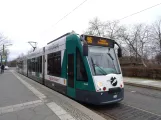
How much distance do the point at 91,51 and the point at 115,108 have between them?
247cm

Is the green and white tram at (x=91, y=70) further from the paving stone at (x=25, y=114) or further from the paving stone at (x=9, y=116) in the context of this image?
the paving stone at (x=9, y=116)

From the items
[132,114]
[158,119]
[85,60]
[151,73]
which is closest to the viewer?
[158,119]

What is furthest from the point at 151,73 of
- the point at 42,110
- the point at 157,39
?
the point at 157,39

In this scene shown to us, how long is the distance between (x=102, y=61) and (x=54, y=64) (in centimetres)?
393

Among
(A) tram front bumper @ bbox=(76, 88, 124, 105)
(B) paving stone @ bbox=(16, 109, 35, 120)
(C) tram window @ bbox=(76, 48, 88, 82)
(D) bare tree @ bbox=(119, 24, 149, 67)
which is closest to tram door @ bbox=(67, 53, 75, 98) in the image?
(C) tram window @ bbox=(76, 48, 88, 82)

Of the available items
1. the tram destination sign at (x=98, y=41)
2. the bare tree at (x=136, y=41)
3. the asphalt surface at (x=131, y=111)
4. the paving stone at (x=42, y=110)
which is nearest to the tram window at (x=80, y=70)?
the tram destination sign at (x=98, y=41)

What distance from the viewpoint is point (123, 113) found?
687cm

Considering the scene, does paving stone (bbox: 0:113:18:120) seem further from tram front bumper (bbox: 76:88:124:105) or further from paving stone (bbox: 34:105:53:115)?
tram front bumper (bbox: 76:88:124:105)

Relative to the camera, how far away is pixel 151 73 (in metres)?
19.6

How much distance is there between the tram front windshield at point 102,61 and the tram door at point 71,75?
105 centimetres

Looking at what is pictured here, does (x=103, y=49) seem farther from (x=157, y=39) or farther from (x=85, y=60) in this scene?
(x=157, y=39)

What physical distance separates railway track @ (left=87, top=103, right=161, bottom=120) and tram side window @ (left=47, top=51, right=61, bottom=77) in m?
3.23

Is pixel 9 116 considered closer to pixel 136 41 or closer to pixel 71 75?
pixel 71 75

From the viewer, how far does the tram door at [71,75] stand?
8.33m
